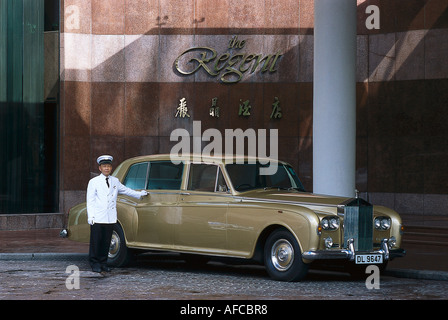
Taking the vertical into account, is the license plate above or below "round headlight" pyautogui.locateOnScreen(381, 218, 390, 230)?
below

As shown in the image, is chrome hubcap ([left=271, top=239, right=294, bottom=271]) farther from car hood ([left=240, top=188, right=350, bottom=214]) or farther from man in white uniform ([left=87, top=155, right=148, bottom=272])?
man in white uniform ([left=87, top=155, right=148, bottom=272])

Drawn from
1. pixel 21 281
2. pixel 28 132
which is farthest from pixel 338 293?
pixel 28 132

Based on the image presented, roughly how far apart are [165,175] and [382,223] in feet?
11.2

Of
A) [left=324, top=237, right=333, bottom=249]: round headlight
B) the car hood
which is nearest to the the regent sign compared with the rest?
the car hood

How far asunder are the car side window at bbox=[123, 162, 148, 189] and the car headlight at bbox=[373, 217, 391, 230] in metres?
3.70

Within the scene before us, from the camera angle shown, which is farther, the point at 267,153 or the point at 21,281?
the point at 267,153

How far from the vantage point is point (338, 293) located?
32.4ft

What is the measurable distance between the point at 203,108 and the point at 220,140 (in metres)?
1.06

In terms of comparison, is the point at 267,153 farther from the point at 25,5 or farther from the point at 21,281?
the point at 21,281

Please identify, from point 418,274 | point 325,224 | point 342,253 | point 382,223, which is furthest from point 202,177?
point 418,274

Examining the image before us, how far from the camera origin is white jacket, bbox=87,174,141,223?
11789 millimetres

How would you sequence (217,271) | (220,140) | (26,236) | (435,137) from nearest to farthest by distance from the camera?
(217,271)
(26,236)
(435,137)
(220,140)

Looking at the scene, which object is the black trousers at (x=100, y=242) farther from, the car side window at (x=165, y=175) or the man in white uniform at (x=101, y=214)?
the car side window at (x=165, y=175)
